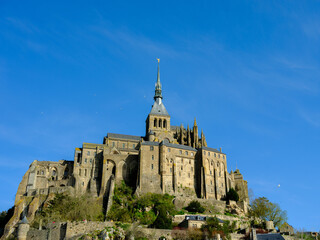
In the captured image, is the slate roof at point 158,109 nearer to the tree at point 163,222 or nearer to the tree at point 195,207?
the tree at point 195,207

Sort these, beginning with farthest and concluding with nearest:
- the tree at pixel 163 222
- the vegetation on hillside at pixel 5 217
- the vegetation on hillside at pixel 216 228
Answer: the vegetation on hillside at pixel 5 217, the tree at pixel 163 222, the vegetation on hillside at pixel 216 228

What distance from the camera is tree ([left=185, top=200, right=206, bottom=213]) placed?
261 ft

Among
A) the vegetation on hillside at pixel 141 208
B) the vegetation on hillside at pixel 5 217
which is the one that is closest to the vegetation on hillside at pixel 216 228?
the vegetation on hillside at pixel 141 208

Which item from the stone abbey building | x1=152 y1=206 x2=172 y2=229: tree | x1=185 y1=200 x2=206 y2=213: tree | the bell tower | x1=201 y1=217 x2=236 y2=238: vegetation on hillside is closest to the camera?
x1=201 y1=217 x2=236 y2=238: vegetation on hillside

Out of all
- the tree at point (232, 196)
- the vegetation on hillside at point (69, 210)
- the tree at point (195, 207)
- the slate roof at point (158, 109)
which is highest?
the slate roof at point (158, 109)

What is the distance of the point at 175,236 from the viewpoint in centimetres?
5969

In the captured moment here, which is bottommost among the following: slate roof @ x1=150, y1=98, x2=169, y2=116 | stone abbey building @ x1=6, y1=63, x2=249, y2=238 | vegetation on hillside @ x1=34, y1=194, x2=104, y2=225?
vegetation on hillside @ x1=34, y1=194, x2=104, y2=225

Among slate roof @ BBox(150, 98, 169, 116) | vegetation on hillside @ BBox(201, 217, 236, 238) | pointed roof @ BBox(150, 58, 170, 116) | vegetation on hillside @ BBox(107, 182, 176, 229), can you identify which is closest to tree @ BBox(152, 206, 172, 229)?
vegetation on hillside @ BBox(107, 182, 176, 229)

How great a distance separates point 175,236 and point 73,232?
14.4m

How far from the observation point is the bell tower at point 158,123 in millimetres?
102375

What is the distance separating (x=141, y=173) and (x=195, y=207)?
1380cm

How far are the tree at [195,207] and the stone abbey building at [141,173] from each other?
611 cm

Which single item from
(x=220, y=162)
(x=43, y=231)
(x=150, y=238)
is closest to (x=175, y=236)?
(x=150, y=238)

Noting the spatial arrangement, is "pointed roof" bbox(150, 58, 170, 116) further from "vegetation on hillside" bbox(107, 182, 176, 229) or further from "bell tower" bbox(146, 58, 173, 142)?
"vegetation on hillside" bbox(107, 182, 176, 229)
